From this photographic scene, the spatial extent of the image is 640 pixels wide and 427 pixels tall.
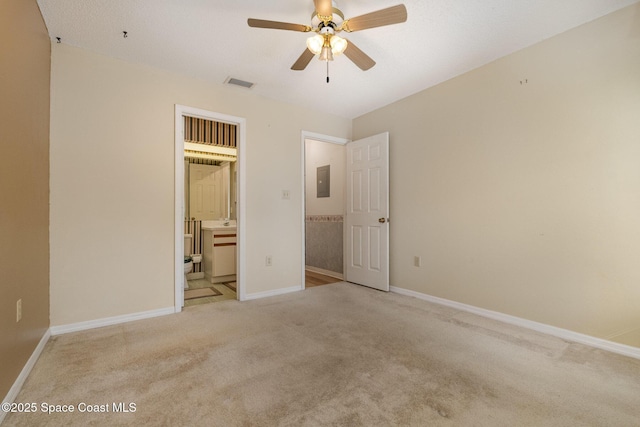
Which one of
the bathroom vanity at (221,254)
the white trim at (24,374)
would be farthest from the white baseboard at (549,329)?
the white trim at (24,374)

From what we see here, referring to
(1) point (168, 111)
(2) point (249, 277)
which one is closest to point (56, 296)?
(2) point (249, 277)

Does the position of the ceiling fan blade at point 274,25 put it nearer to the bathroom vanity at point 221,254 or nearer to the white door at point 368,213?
the white door at point 368,213

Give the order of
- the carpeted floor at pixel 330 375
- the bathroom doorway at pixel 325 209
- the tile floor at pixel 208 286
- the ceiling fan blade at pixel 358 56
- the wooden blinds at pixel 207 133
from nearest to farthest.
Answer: the carpeted floor at pixel 330 375 < the ceiling fan blade at pixel 358 56 < the tile floor at pixel 208 286 < the wooden blinds at pixel 207 133 < the bathroom doorway at pixel 325 209

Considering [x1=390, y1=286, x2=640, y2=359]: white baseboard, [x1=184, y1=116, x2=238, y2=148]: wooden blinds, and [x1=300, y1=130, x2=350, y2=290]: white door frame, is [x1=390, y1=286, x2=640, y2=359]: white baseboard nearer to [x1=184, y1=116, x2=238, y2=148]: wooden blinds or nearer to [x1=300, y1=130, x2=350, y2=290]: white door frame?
[x1=300, y1=130, x2=350, y2=290]: white door frame

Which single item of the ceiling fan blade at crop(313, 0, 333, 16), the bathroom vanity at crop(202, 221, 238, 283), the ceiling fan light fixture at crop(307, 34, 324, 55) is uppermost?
the ceiling fan blade at crop(313, 0, 333, 16)

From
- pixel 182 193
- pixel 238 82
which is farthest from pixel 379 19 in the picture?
pixel 182 193

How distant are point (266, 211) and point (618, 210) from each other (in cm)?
329

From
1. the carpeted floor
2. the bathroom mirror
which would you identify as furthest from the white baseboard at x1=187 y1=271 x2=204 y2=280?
the carpeted floor

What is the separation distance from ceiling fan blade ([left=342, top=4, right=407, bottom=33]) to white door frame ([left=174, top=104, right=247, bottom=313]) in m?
1.91

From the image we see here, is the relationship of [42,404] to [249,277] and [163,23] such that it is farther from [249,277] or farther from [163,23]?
[163,23]

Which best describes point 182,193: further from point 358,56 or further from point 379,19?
point 379,19

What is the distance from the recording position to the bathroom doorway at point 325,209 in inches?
187

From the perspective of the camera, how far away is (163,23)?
2.31 m

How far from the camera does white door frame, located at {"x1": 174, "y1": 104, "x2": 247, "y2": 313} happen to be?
305cm
